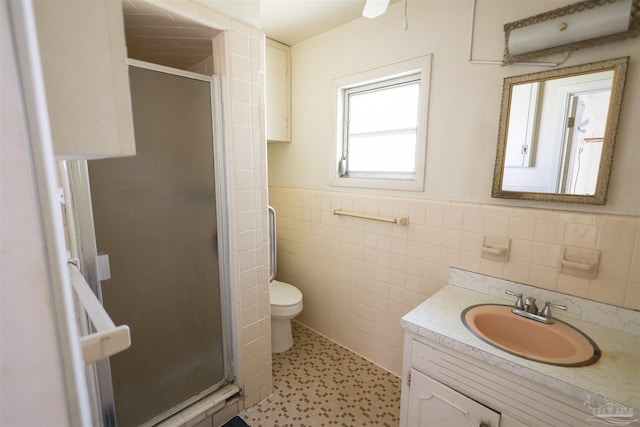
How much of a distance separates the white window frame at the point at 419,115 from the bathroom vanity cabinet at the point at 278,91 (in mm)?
504

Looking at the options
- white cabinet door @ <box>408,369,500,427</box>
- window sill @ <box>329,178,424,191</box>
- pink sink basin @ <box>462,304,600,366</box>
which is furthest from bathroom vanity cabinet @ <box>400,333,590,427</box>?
window sill @ <box>329,178,424,191</box>

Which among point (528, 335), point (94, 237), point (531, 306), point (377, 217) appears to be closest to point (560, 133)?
point (531, 306)

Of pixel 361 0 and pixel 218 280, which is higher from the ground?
pixel 361 0

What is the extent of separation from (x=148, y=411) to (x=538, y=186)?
2.21 metres

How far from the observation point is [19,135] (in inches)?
10.0

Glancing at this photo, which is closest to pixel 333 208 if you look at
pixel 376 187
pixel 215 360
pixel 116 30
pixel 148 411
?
pixel 376 187

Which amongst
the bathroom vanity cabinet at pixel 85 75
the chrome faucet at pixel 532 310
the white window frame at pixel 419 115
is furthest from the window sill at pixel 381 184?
the bathroom vanity cabinet at pixel 85 75

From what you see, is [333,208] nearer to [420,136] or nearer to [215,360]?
[420,136]

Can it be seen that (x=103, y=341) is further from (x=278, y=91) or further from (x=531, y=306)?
(x=278, y=91)

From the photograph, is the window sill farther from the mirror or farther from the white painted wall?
the mirror

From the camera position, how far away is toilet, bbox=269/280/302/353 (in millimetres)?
2146

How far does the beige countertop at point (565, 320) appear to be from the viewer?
3.00 ft

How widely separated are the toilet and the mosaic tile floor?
0.25ft

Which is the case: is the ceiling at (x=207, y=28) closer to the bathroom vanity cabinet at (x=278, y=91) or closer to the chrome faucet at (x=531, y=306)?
the bathroom vanity cabinet at (x=278, y=91)
